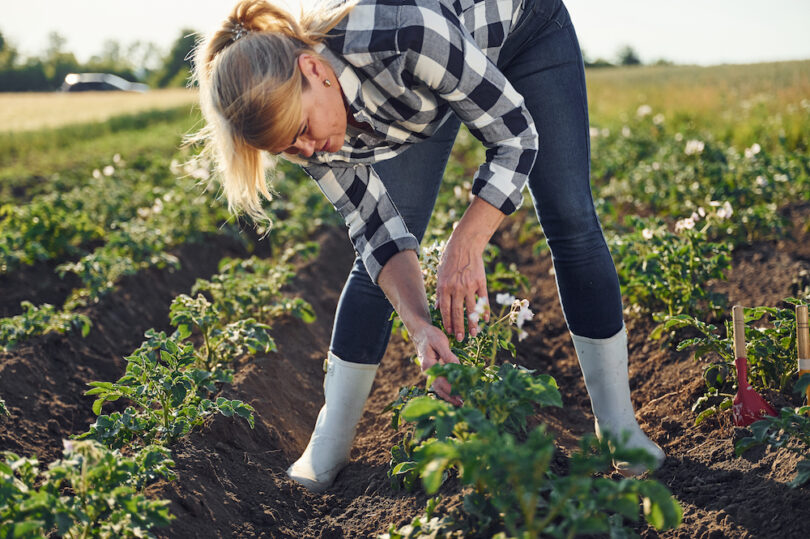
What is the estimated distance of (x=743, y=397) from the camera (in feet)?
7.81

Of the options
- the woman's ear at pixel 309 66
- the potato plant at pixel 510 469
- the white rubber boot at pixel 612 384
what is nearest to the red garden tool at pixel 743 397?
the white rubber boot at pixel 612 384

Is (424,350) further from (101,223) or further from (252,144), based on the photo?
(101,223)

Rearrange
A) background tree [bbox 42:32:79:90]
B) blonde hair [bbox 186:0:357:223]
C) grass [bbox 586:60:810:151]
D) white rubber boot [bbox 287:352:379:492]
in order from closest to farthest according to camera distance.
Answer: blonde hair [bbox 186:0:357:223]
white rubber boot [bbox 287:352:379:492]
grass [bbox 586:60:810:151]
background tree [bbox 42:32:79:90]

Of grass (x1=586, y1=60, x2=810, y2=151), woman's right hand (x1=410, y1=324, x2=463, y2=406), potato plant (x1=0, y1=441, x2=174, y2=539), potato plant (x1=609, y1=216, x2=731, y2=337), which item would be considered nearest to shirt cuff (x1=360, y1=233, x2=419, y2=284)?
woman's right hand (x1=410, y1=324, x2=463, y2=406)

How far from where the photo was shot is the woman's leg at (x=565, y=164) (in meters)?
2.30

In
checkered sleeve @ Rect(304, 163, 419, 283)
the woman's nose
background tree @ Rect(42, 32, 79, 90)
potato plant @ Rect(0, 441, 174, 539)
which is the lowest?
potato plant @ Rect(0, 441, 174, 539)

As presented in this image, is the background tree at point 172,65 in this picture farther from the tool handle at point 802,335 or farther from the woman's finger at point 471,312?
the tool handle at point 802,335

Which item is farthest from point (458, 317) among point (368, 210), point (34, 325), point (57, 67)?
point (57, 67)

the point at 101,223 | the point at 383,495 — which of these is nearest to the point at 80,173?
the point at 101,223

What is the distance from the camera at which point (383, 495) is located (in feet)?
7.70

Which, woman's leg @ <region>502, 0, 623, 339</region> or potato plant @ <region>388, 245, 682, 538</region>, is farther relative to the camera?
woman's leg @ <region>502, 0, 623, 339</region>

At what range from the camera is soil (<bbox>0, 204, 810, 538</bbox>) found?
213 cm

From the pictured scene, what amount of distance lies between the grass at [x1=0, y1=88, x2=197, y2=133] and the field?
7.80 m

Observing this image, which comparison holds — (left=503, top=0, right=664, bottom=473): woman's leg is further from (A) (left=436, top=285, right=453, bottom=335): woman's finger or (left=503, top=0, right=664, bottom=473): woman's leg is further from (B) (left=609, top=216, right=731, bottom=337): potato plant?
(B) (left=609, top=216, right=731, bottom=337): potato plant
